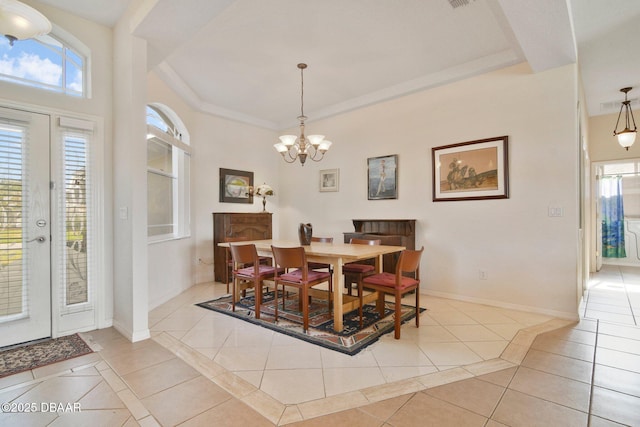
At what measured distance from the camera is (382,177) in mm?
4625

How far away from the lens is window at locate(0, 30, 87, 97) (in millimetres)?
2486

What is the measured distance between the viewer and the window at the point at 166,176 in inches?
151

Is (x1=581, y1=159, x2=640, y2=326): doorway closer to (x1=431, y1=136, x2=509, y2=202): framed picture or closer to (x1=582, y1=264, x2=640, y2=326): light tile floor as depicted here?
(x1=582, y1=264, x2=640, y2=326): light tile floor

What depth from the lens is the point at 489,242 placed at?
3.68 metres

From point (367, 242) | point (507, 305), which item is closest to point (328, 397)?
point (367, 242)

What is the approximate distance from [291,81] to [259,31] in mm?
1189

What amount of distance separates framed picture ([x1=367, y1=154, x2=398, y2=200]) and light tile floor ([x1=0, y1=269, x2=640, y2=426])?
2189 millimetres

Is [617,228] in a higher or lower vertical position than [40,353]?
higher

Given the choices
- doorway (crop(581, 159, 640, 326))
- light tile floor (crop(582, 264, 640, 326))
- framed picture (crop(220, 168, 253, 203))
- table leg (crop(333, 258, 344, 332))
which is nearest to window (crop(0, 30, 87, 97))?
framed picture (crop(220, 168, 253, 203))

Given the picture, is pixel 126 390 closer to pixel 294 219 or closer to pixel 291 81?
pixel 291 81

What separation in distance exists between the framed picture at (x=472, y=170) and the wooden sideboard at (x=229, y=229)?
9.69 feet

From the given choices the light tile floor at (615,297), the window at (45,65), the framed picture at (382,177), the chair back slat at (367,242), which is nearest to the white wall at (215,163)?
the window at (45,65)

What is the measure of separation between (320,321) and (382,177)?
8.04 ft

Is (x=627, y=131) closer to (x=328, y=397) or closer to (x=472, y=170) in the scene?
(x=472, y=170)
